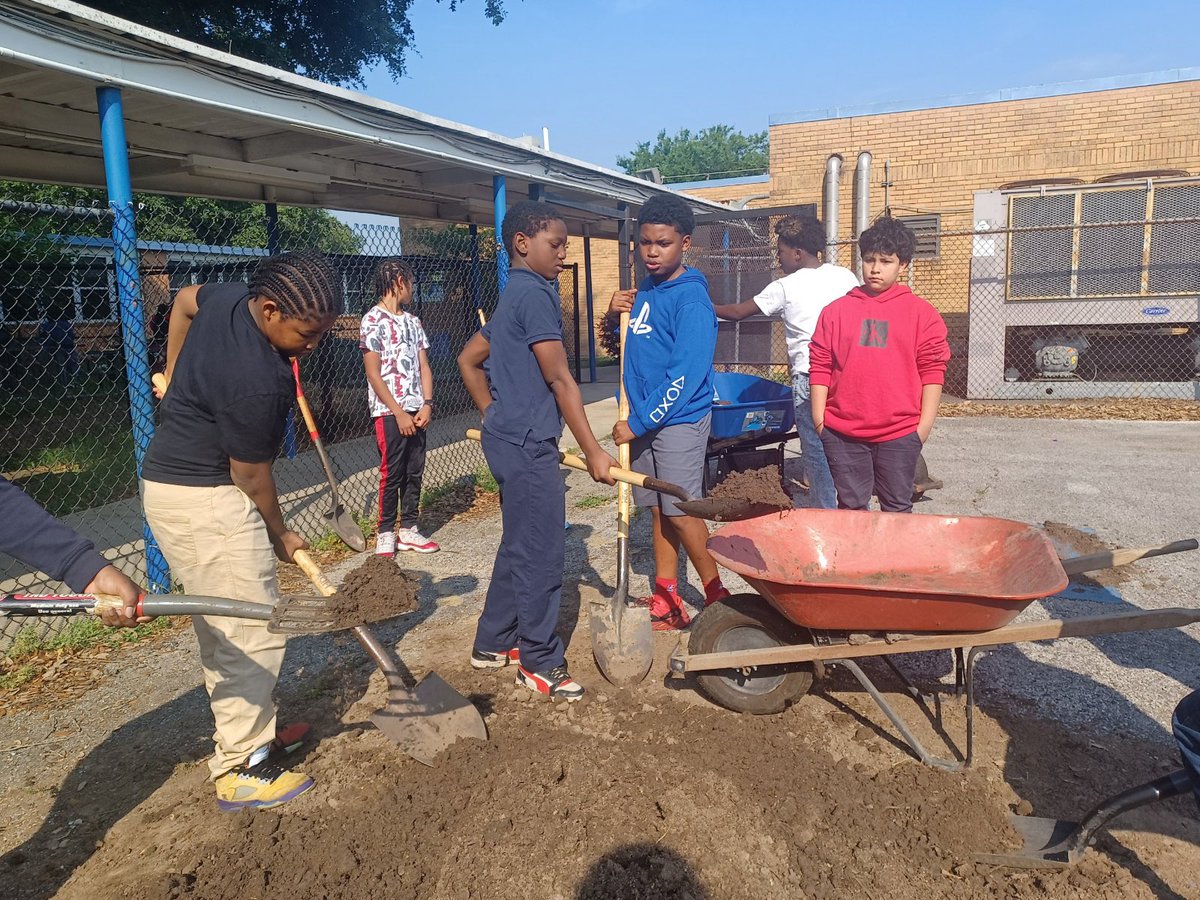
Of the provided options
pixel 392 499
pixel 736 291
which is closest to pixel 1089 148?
pixel 736 291

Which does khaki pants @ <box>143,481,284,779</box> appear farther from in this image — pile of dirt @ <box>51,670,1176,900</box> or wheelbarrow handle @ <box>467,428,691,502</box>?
wheelbarrow handle @ <box>467,428,691,502</box>

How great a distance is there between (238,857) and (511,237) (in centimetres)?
247

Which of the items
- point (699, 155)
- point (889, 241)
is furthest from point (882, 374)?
point (699, 155)

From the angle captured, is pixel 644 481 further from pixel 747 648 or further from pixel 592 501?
pixel 592 501

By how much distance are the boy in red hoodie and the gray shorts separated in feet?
2.14

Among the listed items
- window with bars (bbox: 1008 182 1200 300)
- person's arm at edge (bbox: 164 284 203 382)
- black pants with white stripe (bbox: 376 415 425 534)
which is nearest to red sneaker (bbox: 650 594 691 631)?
black pants with white stripe (bbox: 376 415 425 534)

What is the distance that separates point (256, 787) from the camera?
112 inches

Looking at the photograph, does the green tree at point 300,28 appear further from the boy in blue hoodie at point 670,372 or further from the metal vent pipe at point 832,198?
the boy in blue hoodie at point 670,372

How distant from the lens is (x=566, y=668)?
3.64 meters

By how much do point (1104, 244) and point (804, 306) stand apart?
25.8ft

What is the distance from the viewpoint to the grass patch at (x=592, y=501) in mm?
6871

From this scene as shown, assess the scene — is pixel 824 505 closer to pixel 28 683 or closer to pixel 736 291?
pixel 28 683

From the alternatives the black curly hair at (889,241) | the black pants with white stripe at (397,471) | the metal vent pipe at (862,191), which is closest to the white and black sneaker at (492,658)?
the black pants with white stripe at (397,471)

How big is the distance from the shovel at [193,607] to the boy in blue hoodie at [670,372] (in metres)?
1.68
